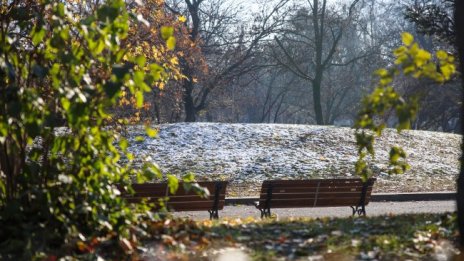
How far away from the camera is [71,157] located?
6.19m

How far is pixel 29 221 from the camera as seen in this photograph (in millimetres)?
6094

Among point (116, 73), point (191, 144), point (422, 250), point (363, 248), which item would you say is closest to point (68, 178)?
point (116, 73)

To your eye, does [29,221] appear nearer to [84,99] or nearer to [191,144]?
[84,99]

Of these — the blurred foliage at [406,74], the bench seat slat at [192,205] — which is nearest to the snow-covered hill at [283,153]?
the bench seat slat at [192,205]

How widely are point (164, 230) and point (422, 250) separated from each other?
2.23 m

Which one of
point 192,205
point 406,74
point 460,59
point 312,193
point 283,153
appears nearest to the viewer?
point 406,74

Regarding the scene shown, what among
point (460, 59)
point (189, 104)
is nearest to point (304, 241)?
point (460, 59)

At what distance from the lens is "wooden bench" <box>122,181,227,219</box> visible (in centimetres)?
1190

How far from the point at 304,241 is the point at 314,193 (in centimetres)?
707

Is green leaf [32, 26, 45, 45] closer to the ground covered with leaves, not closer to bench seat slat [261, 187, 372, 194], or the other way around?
the ground covered with leaves

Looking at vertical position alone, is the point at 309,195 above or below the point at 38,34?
below

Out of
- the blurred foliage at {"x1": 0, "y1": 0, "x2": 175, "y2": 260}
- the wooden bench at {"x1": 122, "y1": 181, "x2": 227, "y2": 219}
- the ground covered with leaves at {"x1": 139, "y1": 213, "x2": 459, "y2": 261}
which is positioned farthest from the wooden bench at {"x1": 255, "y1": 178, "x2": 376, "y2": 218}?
the blurred foliage at {"x1": 0, "y1": 0, "x2": 175, "y2": 260}

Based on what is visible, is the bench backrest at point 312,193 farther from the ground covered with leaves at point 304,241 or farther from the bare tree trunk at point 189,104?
the bare tree trunk at point 189,104

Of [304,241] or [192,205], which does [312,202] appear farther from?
[304,241]
